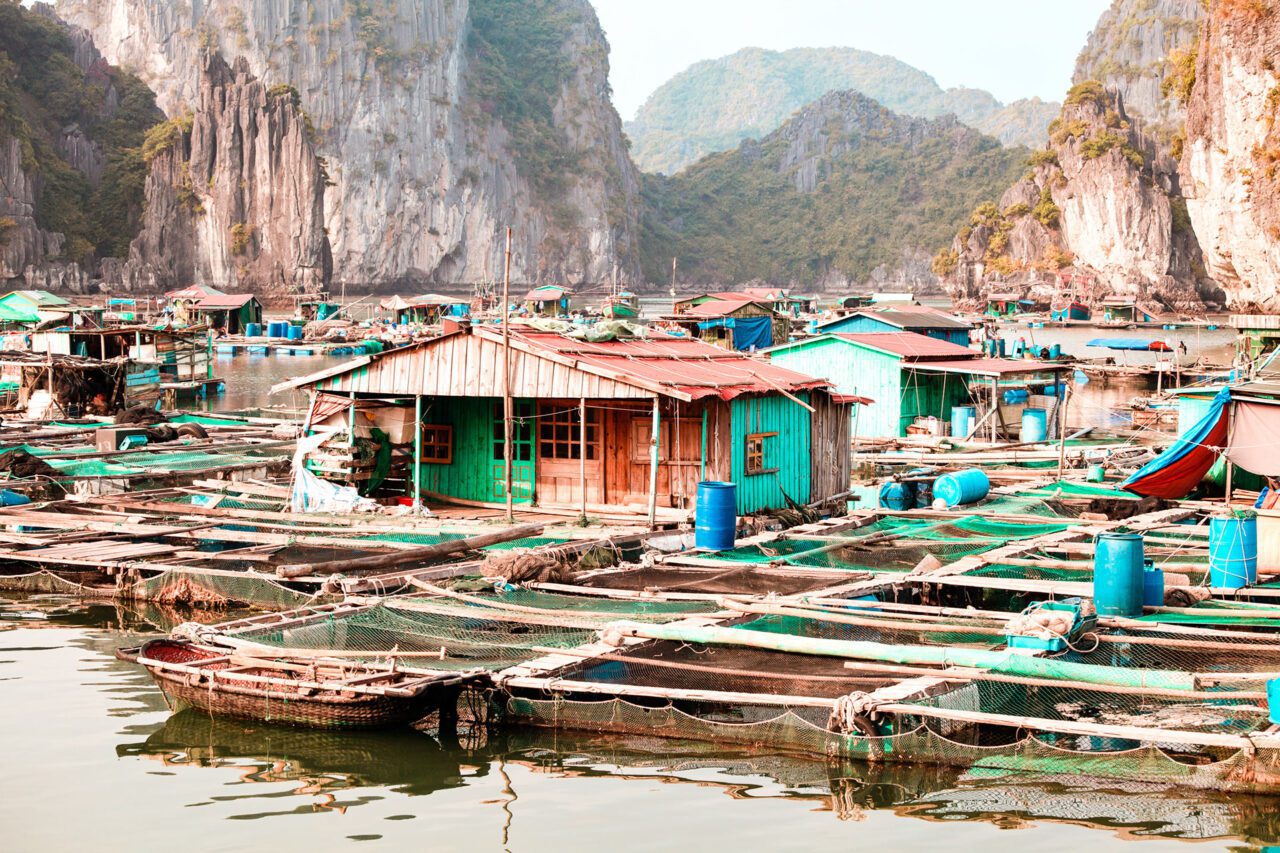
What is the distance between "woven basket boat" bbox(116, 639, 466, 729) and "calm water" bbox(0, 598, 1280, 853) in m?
0.22

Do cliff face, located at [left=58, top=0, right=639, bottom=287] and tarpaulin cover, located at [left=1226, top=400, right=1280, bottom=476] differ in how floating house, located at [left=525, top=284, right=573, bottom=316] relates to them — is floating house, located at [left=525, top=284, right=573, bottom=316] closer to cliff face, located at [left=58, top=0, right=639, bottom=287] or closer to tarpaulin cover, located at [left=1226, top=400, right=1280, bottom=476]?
tarpaulin cover, located at [left=1226, top=400, right=1280, bottom=476]

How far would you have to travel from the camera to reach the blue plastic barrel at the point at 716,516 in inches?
701

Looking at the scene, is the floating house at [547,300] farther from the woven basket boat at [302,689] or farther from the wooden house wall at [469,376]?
the woven basket boat at [302,689]

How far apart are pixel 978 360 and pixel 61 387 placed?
25964mm

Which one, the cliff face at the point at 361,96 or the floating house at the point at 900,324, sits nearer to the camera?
the floating house at the point at 900,324

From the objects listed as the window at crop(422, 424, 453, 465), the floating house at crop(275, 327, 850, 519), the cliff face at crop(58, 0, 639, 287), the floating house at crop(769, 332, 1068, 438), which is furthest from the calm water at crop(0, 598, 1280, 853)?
the cliff face at crop(58, 0, 639, 287)

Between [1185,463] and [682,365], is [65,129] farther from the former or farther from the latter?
[1185,463]

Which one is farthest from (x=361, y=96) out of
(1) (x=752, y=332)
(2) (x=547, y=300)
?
(1) (x=752, y=332)

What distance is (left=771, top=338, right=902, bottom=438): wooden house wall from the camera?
34.3 meters

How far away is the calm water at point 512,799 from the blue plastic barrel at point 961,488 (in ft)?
41.1

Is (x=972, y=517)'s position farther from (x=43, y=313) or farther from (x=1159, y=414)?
(x=43, y=313)

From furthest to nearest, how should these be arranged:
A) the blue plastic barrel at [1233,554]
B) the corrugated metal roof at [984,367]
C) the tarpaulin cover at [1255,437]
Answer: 1. the corrugated metal roof at [984,367]
2. the tarpaulin cover at [1255,437]
3. the blue plastic barrel at [1233,554]

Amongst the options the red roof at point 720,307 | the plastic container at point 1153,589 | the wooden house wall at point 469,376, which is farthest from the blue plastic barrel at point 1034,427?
the red roof at point 720,307

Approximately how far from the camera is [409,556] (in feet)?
55.8
